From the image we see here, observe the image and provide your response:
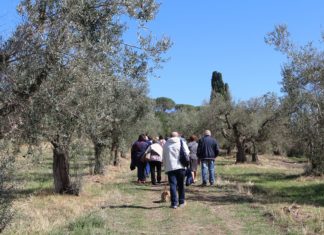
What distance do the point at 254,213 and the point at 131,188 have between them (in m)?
6.34

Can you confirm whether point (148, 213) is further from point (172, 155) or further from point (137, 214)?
point (172, 155)

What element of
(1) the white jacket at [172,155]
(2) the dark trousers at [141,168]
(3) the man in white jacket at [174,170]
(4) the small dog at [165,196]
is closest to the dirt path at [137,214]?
(4) the small dog at [165,196]

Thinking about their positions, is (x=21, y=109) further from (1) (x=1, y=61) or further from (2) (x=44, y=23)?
(2) (x=44, y=23)

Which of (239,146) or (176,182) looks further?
(239,146)

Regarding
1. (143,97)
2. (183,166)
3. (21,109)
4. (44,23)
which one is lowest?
(183,166)

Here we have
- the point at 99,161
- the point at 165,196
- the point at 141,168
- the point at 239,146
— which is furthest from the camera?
the point at 239,146

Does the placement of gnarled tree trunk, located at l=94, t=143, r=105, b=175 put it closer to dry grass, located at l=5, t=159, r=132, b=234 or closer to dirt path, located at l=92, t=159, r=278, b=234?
dry grass, located at l=5, t=159, r=132, b=234

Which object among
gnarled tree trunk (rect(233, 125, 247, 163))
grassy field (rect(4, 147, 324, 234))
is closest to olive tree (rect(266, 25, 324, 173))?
grassy field (rect(4, 147, 324, 234))

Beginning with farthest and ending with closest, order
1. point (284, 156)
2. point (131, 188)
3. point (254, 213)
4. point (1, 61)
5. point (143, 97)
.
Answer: point (284, 156) → point (143, 97) → point (131, 188) → point (254, 213) → point (1, 61)

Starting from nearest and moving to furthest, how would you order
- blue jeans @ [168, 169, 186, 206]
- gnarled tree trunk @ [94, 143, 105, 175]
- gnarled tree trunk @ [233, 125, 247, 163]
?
blue jeans @ [168, 169, 186, 206] < gnarled tree trunk @ [94, 143, 105, 175] < gnarled tree trunk @ [233, 125, 247, 163]

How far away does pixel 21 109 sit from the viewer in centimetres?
801

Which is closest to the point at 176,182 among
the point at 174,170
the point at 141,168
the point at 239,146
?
the point at 174,170

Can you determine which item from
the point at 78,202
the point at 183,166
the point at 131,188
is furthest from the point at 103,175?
the point at 183,166

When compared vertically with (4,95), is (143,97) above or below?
above
